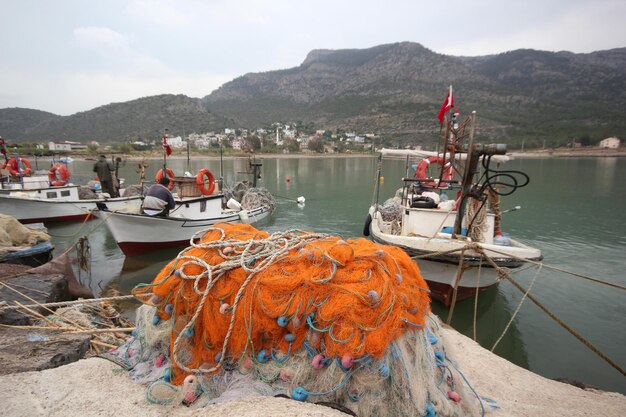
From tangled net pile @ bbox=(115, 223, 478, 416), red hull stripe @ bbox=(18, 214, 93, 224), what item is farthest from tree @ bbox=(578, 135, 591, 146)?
red hull stripe @ bbox=(18, 214, 93, 224)

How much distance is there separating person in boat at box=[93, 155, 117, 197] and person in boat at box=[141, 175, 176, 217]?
7.28 m

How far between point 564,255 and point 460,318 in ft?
21.9

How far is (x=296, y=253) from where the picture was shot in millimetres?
2889

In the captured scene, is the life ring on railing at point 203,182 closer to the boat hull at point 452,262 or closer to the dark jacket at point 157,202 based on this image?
the dark jacket at point 157,202

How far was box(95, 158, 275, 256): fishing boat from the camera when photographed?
878 centimetres

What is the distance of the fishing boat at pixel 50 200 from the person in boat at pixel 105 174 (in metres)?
0.45

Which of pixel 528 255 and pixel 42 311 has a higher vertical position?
pixel 528 255

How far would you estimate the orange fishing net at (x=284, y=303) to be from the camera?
2363 mm

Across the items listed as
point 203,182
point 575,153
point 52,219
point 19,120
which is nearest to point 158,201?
point 203,182

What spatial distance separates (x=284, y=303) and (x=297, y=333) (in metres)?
0.27

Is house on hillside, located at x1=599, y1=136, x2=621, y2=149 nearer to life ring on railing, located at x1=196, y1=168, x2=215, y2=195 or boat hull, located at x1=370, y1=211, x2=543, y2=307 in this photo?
boat hull, located at x1=370, y1=211, x2=543, y2=307

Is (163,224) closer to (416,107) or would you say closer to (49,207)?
(49,207)

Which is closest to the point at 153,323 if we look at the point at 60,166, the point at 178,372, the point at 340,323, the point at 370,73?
the point at 178,372

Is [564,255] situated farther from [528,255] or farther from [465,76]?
[465,76]
